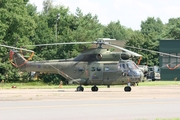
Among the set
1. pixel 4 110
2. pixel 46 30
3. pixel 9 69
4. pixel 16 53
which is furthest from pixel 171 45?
pixel 4 110

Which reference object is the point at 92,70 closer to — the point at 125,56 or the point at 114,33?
the point at 125,56

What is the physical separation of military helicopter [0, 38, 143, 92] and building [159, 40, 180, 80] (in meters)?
47.2

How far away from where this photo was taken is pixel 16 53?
143 feet

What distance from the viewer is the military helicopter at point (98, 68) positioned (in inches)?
1528

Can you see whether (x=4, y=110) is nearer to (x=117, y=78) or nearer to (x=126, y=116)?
(x=126, y=116)

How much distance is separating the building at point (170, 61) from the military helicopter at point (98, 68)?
47249 millimetres

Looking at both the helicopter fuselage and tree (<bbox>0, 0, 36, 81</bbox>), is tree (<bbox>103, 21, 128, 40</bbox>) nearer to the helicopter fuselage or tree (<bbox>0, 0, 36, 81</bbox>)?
tree (<bbox>0, 0, 36, 81</bbox>)

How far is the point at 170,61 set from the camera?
292ft

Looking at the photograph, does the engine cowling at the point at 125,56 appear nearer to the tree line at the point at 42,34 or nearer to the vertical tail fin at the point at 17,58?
the vertical tail fin at the point at 17,58

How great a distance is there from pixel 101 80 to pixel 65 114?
20.9m

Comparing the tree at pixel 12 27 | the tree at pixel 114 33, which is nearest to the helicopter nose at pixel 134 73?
the tree at pixel 12 27

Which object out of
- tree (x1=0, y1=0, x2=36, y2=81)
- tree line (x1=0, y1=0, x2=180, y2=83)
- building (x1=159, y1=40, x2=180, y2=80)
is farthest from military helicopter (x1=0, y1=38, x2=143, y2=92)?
building (x1=159, y1=40, x2=180, y2=80)

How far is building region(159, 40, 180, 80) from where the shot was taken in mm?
87125

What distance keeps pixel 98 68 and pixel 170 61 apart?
50.7m
